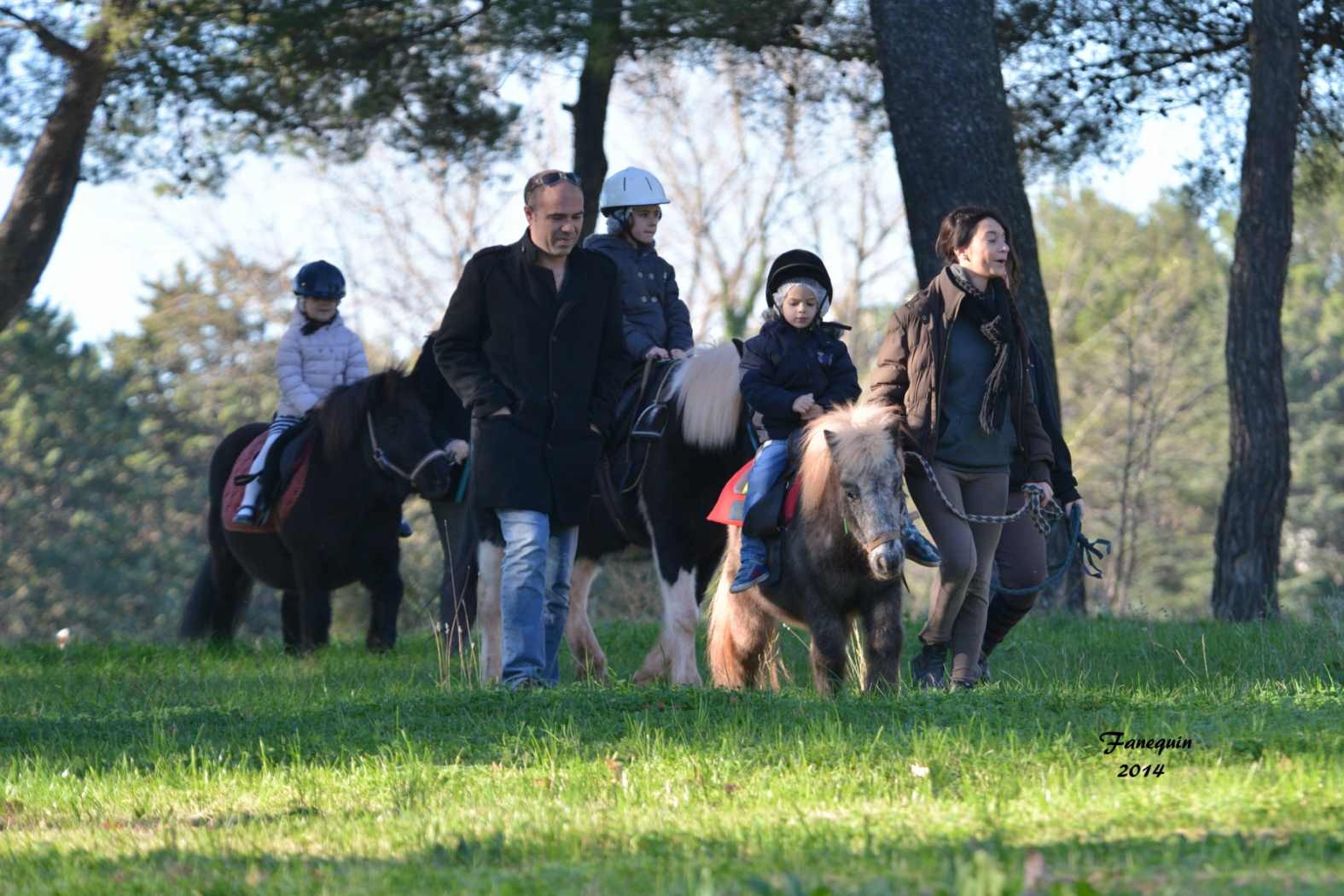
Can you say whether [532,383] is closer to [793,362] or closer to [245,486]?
[793,362]

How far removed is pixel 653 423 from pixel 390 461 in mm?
2402

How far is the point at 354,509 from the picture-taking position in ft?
37.3

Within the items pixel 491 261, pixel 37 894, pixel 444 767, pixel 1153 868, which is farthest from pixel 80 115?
pixel 1153 868

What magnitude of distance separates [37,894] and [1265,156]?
11.9m

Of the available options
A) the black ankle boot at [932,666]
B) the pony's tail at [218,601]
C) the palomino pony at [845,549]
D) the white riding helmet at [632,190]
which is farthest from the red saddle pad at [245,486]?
the black ankle boot at [932,666]

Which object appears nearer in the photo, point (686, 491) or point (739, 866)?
point (739, 866)

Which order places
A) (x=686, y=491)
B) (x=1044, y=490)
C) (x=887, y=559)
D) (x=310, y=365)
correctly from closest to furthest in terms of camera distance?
(x=887, y=559) → (x=1044, y=490) → (x=686, y=491) → (x=310, y=365)

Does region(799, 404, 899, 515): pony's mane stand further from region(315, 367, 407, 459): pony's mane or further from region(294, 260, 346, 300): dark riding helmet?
region(294, 260, 346, 300): dark riding helmet

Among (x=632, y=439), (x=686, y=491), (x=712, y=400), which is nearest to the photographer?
(x=712, y=400)

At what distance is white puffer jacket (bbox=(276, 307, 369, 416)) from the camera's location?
11859 mm

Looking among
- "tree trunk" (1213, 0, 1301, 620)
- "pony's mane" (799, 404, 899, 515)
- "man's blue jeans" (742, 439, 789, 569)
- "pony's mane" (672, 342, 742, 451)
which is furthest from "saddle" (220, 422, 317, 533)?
"tree trunk" (1213, 0, 1301, 620)

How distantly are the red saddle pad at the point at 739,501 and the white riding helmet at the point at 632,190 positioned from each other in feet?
7.13

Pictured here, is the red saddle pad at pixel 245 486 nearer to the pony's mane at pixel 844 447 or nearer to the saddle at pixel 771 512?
the saddle at pixel 771 512

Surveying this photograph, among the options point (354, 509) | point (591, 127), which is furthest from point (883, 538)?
point (591, 127)
